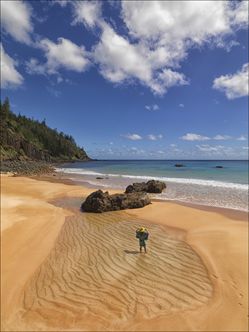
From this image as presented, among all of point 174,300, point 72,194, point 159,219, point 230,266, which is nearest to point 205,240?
point 230,266

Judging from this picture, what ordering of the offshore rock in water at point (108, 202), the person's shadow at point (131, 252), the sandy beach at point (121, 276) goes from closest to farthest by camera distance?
the sandy beach at point (121, 276) < the person's shadow at point (131, 252) < the offshore rock in water at point (108, 202)

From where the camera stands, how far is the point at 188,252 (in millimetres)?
10641

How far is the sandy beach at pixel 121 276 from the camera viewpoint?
6422 mm

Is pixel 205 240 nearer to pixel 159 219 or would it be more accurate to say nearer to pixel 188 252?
pixel 188 252

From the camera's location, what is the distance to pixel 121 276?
8.44 m

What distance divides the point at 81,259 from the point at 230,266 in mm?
5557

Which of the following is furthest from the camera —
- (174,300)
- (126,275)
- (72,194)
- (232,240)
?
(72,194)

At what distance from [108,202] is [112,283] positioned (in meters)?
10.4

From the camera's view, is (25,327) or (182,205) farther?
(182,205)

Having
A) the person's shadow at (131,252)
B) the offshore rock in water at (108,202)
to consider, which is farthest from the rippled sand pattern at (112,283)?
the offshore rock in water at (108,202)


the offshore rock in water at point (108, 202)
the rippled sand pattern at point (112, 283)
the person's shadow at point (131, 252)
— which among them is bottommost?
the rippled sand pattern at point (112, 283)

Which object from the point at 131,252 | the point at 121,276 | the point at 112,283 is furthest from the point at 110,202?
the point at 112,283

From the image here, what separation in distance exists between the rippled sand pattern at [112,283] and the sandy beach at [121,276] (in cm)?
3

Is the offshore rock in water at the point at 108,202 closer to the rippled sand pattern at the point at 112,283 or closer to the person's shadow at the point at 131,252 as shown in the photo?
the rippled sand pattern at the point at 112,283
